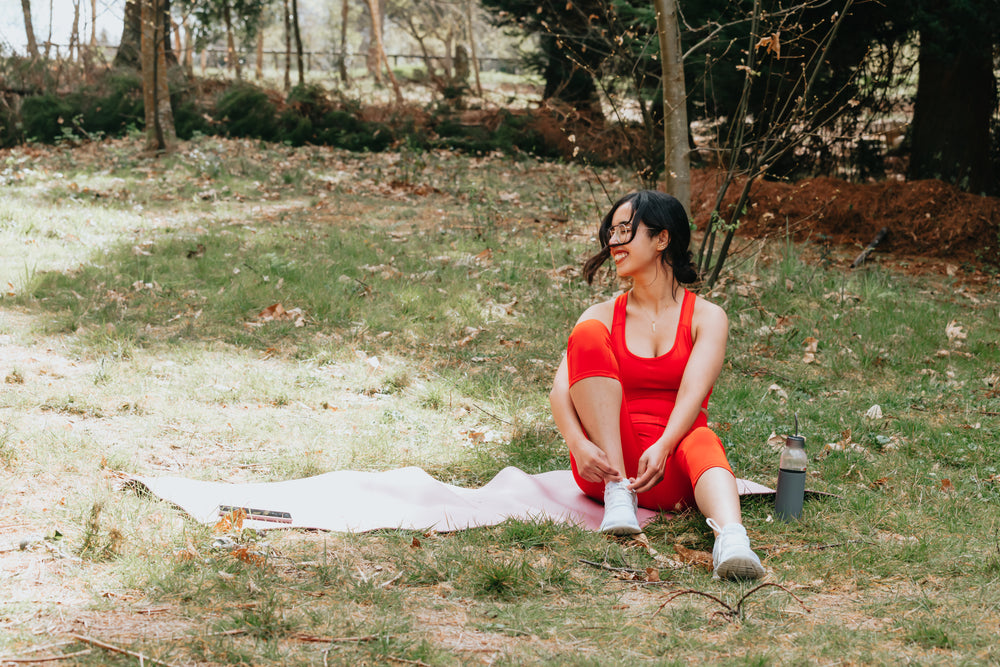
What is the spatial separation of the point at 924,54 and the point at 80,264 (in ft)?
29.7

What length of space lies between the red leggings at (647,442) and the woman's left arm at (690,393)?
0.29 feet

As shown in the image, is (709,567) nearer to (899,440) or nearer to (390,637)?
(390,637)

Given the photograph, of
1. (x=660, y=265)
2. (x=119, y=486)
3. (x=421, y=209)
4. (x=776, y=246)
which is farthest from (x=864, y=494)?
(x=421, y=209)

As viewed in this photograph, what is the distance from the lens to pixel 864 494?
12.5 feet

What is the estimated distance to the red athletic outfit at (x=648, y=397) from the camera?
3389 mm

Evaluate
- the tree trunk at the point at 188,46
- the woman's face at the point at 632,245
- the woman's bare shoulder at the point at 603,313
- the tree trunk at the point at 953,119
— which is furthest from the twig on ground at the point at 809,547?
the tree trunk at the point at 188,46

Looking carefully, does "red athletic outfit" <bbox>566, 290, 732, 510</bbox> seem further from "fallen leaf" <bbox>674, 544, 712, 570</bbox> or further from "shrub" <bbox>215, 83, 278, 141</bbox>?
"shrub" <bbox>215, 83, 278, 141</bbox>

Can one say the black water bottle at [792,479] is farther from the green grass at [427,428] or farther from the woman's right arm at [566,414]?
the woman's right arm at [566,414]

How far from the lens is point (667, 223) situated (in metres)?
3.57

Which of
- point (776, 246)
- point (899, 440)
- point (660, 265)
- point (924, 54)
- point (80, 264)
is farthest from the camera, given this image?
point (924, 54)

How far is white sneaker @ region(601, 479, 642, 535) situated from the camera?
3221mm

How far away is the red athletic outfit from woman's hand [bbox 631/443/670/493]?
121 millimetres

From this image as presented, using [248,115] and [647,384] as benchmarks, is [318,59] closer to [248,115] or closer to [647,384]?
[248,115]

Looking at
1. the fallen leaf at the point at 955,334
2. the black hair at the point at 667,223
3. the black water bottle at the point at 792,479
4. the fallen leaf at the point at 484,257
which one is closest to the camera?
the black water bottle at the point at 792,479
